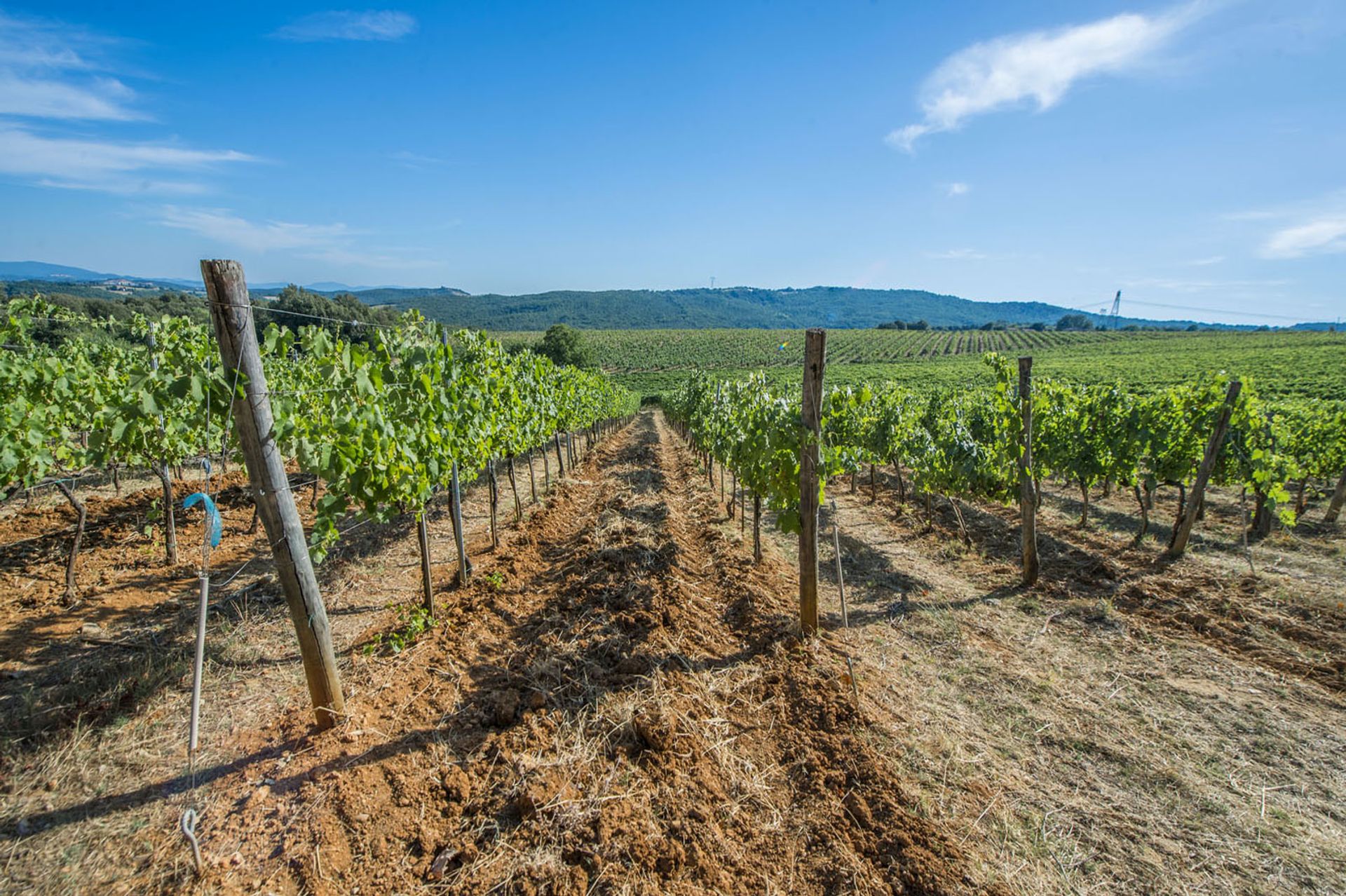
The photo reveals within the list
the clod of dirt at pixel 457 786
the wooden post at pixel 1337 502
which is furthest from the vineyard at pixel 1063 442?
the clod of dirt at pixel 457 786

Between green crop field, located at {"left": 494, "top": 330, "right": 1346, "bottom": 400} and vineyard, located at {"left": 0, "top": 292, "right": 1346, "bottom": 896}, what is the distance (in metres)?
20.5

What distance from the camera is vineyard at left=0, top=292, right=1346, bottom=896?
354 cm

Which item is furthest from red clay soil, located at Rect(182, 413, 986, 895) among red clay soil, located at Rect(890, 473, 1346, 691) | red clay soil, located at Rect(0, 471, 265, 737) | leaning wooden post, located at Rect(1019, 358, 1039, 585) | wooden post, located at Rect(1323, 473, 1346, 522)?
wooden post, located at Rect(1323, 473, 1346, 522)

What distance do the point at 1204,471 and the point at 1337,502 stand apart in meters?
6.35

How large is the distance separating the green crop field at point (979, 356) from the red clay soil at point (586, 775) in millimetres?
23820

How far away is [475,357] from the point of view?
937 centimetres

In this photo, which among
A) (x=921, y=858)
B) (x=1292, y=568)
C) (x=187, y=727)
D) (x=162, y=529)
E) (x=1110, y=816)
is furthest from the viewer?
(x=162, y=529)

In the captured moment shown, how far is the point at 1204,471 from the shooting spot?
863 cm

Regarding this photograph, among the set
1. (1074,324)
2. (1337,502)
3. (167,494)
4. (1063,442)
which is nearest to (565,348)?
(167,494)

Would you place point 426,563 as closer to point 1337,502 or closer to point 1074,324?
point 1337,502

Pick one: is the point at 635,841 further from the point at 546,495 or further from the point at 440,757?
the point at 546,495

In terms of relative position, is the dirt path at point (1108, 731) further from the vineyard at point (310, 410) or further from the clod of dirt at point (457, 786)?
the vineyard at point (310, 410)

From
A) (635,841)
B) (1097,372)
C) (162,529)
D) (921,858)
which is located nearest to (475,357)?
(162,529)

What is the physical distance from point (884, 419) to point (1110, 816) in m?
9.89
